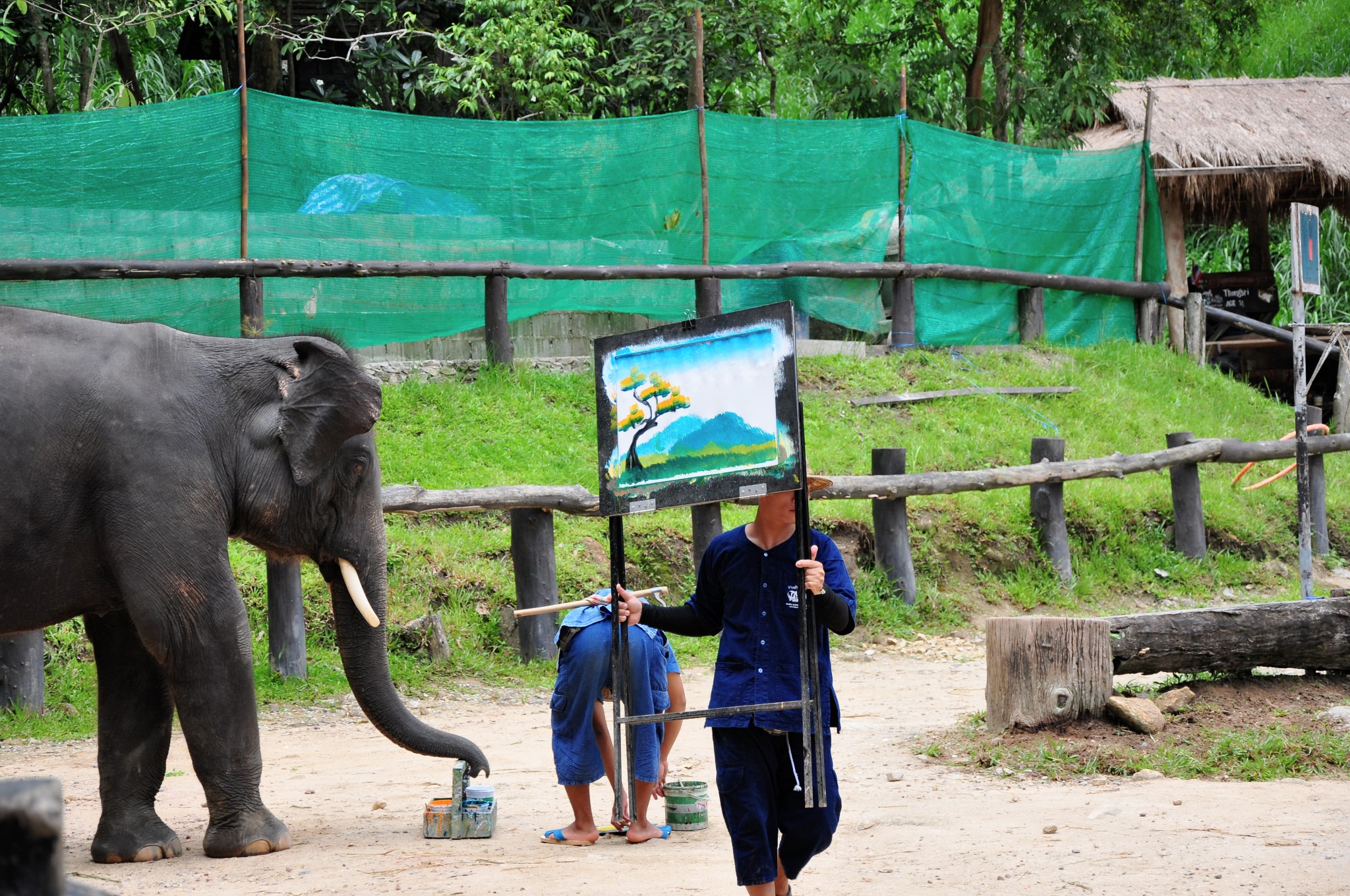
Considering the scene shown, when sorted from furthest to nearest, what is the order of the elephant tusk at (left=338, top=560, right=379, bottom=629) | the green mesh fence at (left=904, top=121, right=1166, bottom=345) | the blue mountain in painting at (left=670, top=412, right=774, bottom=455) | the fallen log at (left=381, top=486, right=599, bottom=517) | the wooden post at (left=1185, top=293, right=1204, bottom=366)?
the wooden post at (left=1185, top=293, right=1204, bottom=366) → the green mesh fence at (left=904, top=121, right=1166, bottom=345) → the fallen log at (left=381, top=486, right=599, bottom=517) → the elephant tusk at (left=338, top=560, right=379, bottom=629) → the blue mountain in painting at (left=670, top=412, right=774, bottom=455)

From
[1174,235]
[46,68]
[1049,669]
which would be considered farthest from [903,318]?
[46,68]

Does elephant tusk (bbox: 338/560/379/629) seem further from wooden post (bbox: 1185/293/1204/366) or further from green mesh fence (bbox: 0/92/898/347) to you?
wooden post (bbox: 1185/293/1204/366)

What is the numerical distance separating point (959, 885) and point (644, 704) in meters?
1.36

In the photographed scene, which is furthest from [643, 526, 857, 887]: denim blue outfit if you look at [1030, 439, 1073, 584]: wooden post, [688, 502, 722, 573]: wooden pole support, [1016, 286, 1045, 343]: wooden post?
[1016, 286, 1045, 343]: wooden post

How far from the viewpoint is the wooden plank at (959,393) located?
12195mm

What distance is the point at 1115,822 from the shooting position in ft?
17.1

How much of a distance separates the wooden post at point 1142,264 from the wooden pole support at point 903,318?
3031 millimetres

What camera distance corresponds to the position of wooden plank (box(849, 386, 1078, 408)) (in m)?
12.2

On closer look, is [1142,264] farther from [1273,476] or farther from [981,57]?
[1273,476]

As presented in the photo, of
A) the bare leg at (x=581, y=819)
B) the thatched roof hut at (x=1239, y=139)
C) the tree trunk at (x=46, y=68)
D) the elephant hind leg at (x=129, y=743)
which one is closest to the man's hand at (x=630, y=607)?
the bare leg at (x=581, y=819)

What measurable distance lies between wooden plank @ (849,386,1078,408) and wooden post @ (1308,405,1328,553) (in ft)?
6.94

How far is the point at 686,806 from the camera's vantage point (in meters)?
5.50

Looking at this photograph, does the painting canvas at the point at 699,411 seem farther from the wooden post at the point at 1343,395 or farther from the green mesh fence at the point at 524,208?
the wooden post at the point at 1343,395

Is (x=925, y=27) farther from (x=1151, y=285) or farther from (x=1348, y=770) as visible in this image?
(x=1348, y=770)
